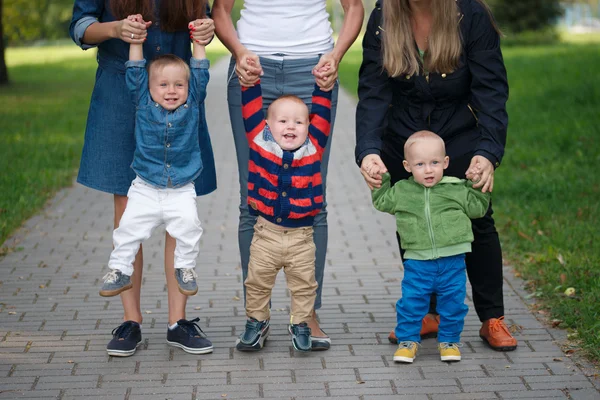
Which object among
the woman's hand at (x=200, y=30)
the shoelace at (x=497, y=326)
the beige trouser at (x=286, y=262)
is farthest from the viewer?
the shoelace at (x=497, y=326)

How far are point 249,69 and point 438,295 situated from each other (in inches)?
55.5

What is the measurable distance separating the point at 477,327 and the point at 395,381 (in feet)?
3.28

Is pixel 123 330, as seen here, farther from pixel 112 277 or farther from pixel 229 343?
pixel 229 343

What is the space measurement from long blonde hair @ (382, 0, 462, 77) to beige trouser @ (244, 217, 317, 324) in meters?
0.91

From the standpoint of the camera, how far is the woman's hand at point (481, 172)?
4.62 meters

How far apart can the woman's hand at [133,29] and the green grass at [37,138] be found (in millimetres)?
3554

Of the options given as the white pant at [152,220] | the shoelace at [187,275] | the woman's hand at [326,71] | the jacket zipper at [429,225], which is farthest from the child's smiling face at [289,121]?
the shoelace at [187,275]

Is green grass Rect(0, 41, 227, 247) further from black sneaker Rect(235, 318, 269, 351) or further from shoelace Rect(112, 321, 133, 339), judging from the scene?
black sneaker Rect(235, 318, 269, 351)

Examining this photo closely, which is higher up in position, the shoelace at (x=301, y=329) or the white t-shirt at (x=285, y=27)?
the white t-shirt at (x=285, y=27)

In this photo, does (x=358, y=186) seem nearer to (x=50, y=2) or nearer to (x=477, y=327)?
(x=477, y=327)

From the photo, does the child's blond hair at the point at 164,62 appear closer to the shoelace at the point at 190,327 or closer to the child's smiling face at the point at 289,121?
the child's smiling face at the point at 289,121

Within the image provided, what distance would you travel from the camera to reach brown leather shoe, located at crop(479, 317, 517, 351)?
4938 millimetres

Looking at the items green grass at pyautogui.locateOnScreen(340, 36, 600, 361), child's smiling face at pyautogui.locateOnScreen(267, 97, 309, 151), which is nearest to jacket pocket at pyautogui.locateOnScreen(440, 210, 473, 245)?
child's smiling face at pyautogui.locateOnScreen(267, 97, 309, 151)

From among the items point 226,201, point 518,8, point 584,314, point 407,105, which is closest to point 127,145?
point 407,105
